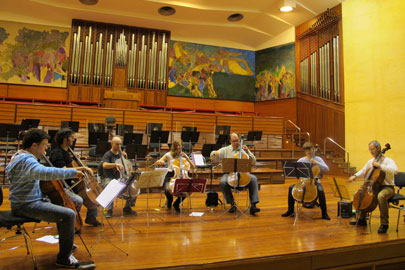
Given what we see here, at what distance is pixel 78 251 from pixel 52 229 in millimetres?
1095

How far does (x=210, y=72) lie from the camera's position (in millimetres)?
13945

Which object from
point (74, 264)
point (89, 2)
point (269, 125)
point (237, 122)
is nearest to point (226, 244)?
point (74, 264)

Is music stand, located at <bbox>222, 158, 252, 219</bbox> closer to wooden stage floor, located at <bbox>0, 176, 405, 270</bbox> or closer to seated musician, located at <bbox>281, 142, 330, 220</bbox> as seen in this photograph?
wooden stage floor, located at <bbox>0, 176, 405, 270</bbox>

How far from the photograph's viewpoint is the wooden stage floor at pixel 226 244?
289 cm

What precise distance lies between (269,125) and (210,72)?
4.00 meters

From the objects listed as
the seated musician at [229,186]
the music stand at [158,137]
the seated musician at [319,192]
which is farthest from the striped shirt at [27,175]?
the music stand at [158,137]

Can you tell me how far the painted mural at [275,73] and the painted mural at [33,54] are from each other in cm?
847

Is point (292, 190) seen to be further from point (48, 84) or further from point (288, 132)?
point (48, 84)

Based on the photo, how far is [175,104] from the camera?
13555 mm

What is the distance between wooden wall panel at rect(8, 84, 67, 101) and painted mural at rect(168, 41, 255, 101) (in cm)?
445

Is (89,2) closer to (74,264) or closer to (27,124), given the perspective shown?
(27,124)

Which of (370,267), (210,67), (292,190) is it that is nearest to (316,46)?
(210,67)

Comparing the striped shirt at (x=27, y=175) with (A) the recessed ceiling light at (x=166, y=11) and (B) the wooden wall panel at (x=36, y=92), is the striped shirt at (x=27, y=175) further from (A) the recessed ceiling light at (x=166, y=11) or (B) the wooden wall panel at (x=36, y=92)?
(A) the recessed ceiling light at (x=166, y=11)

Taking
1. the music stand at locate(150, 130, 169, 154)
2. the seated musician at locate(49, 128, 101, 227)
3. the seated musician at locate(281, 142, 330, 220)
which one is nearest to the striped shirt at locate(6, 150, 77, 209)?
the seated musician at locate(49, 128, 101, 227)
